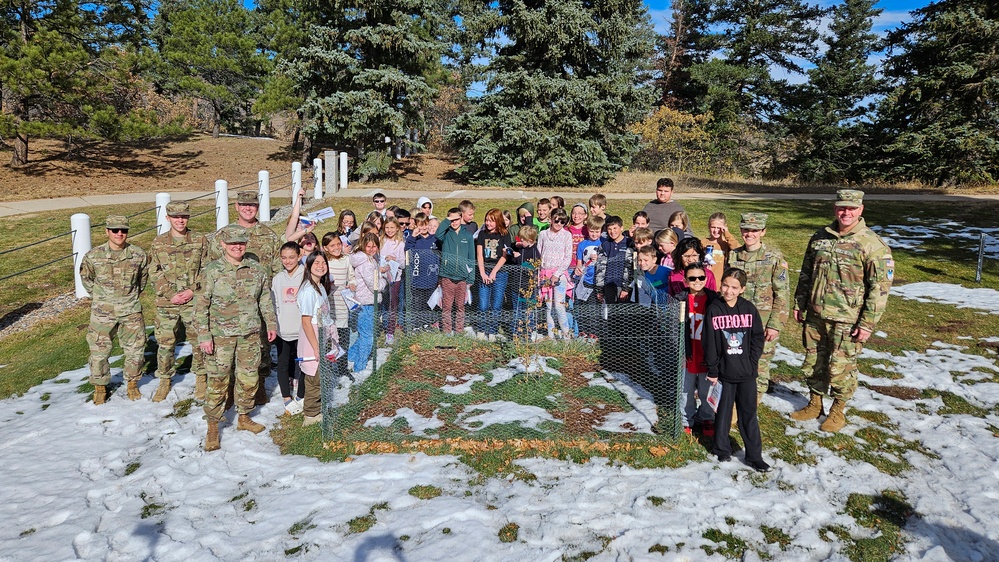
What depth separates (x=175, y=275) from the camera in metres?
6.17

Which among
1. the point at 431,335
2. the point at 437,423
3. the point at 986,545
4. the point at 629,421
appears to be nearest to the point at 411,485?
the point at 437,423

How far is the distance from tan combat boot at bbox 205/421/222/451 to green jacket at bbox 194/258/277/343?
739 millimetres

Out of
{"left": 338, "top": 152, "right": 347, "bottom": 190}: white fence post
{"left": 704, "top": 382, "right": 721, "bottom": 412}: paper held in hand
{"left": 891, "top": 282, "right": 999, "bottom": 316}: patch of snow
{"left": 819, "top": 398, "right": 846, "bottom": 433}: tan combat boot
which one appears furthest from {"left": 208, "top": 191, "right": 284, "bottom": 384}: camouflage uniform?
{"left": 338, "top": 152, "right": 347, "bottom": 190}: white fence post

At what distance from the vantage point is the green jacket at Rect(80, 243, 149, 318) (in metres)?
6.01

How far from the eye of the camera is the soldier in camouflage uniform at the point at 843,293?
5309 millimetres

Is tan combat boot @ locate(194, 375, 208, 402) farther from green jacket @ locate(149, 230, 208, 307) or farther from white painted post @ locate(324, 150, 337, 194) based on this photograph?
white painted post @ locate(324, 150, 337, 194)

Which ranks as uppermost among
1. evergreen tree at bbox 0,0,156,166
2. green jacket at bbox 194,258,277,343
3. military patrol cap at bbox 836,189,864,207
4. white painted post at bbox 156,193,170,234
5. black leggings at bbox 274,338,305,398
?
evergreen tree at bbox 0,0,156,166

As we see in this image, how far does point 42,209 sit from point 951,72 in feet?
88.9

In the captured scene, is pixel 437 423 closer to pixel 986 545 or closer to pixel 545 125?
pixel 986 545

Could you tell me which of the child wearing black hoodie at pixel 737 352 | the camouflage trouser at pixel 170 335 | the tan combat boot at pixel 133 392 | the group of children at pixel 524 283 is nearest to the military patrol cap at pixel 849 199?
the group of children at pixel 524 283

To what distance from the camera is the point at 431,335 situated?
A: 7.66 meters

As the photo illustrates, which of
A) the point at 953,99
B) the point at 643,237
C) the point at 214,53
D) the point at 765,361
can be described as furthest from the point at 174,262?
the point at 214,53

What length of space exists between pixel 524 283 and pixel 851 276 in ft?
12.2

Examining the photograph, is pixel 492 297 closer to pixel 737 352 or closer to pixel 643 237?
pixel 643 237
